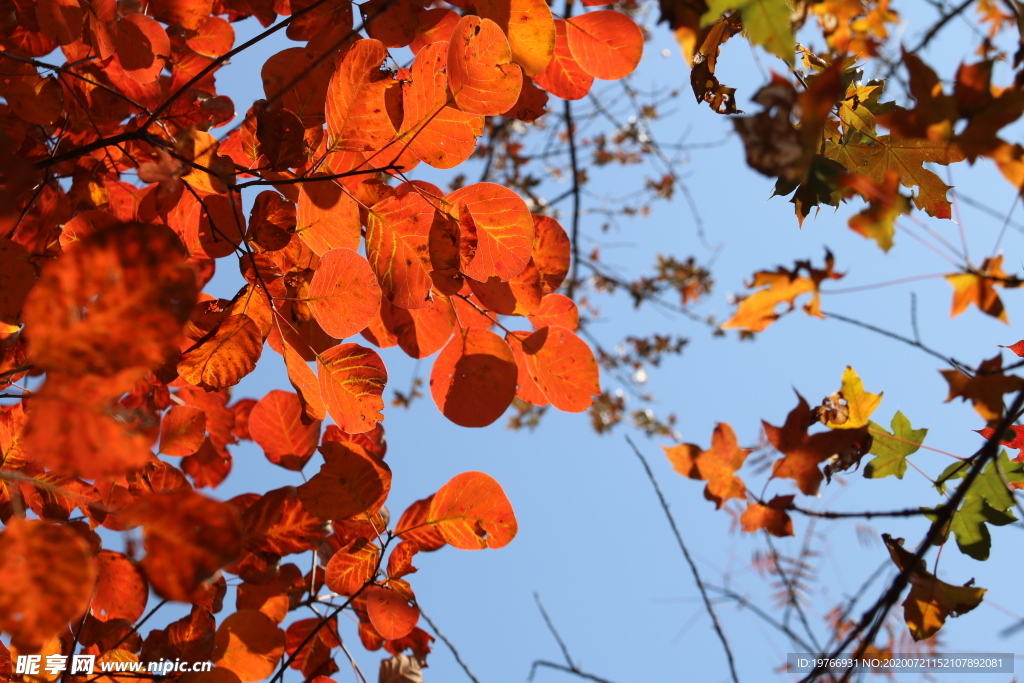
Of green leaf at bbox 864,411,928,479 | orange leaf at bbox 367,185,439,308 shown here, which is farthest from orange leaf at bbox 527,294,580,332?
green leaf at bbox 864,411,928,479

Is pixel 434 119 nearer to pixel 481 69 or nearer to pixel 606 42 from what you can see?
pixel 481 69

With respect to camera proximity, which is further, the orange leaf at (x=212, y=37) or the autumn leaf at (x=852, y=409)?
the orange leaf at (x=212, y=37)

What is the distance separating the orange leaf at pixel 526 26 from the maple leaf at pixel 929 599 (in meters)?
0.81

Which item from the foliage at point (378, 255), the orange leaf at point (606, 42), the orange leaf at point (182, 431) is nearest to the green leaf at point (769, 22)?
the foliage at point (378, 255)

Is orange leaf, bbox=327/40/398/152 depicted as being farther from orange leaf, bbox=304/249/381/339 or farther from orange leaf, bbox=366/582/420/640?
orange leaf, bbox=366/582/420/640

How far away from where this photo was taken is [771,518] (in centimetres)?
89

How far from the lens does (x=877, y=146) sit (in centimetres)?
87

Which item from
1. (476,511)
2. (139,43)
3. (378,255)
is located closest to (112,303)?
(378,255)

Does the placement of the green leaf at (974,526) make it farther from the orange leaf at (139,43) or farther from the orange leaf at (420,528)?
the orange leaf at (139,43)

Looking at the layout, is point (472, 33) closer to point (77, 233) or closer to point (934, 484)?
point (77, 233)

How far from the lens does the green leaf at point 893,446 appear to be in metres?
0.87

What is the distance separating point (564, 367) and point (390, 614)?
489 millimetres

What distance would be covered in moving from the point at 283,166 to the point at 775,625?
134 cm

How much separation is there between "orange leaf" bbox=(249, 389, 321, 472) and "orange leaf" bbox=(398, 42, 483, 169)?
0.56m
